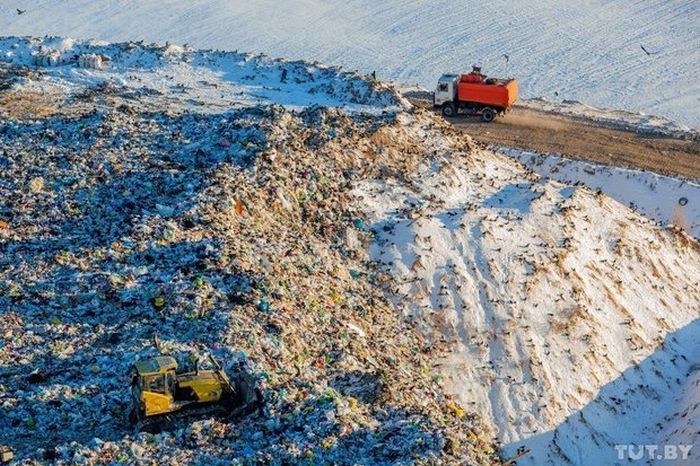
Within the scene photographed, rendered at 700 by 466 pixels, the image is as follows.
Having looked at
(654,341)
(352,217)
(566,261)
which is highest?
(352,217)

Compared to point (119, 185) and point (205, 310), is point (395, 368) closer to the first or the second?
point (205, 310)

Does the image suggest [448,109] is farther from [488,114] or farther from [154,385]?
[154,385]

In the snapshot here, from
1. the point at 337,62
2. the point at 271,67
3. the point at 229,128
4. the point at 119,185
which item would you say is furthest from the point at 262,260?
the point at 337,62

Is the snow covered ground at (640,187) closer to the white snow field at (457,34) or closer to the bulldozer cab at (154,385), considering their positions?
the white snow field at (457,34)

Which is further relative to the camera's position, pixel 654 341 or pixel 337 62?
pixel 337 62

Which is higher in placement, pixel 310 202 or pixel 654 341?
pixel 310 202

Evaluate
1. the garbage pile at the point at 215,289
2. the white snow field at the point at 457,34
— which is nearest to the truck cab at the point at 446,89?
the white snow field at the point at 457,34
